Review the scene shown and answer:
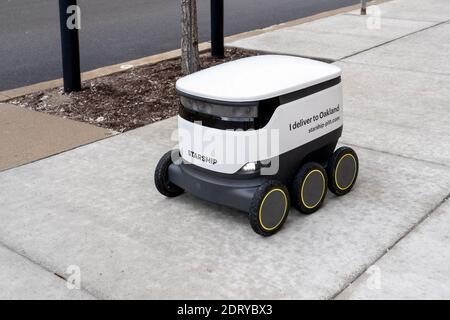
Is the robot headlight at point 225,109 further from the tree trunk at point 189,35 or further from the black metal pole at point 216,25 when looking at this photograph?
the black metal pole at point 216,25

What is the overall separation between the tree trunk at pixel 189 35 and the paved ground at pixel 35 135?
62.5 inches

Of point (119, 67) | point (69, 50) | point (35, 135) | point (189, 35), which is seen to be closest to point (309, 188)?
point (35, 135)

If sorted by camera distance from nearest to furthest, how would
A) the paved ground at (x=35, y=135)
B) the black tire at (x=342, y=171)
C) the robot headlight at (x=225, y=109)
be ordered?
the robot headlight at (x=225, y=109)
the black tire at (x=342, y=171)
the paved ground at (x=35, y=135)

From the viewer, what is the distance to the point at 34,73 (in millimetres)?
8031

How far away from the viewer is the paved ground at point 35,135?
5292mm

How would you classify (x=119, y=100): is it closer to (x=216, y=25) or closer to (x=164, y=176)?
(x=216, y=25)

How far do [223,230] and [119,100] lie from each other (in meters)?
3.13

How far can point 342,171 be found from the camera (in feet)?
14.2

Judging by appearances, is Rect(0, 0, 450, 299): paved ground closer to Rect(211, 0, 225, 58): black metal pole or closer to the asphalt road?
Rect(211, 0, 225, 58): black metal pole

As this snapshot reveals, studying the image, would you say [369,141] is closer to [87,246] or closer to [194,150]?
[194,150]

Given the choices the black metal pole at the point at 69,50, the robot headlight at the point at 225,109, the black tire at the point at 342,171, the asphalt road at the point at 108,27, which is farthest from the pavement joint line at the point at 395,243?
the asphalt road at the point at 108,27

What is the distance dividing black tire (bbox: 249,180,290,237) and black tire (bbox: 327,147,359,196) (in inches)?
20.8

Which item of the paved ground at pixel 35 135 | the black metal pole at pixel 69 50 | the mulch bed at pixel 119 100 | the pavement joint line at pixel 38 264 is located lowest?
the pavement joint line at pixel 38 264
